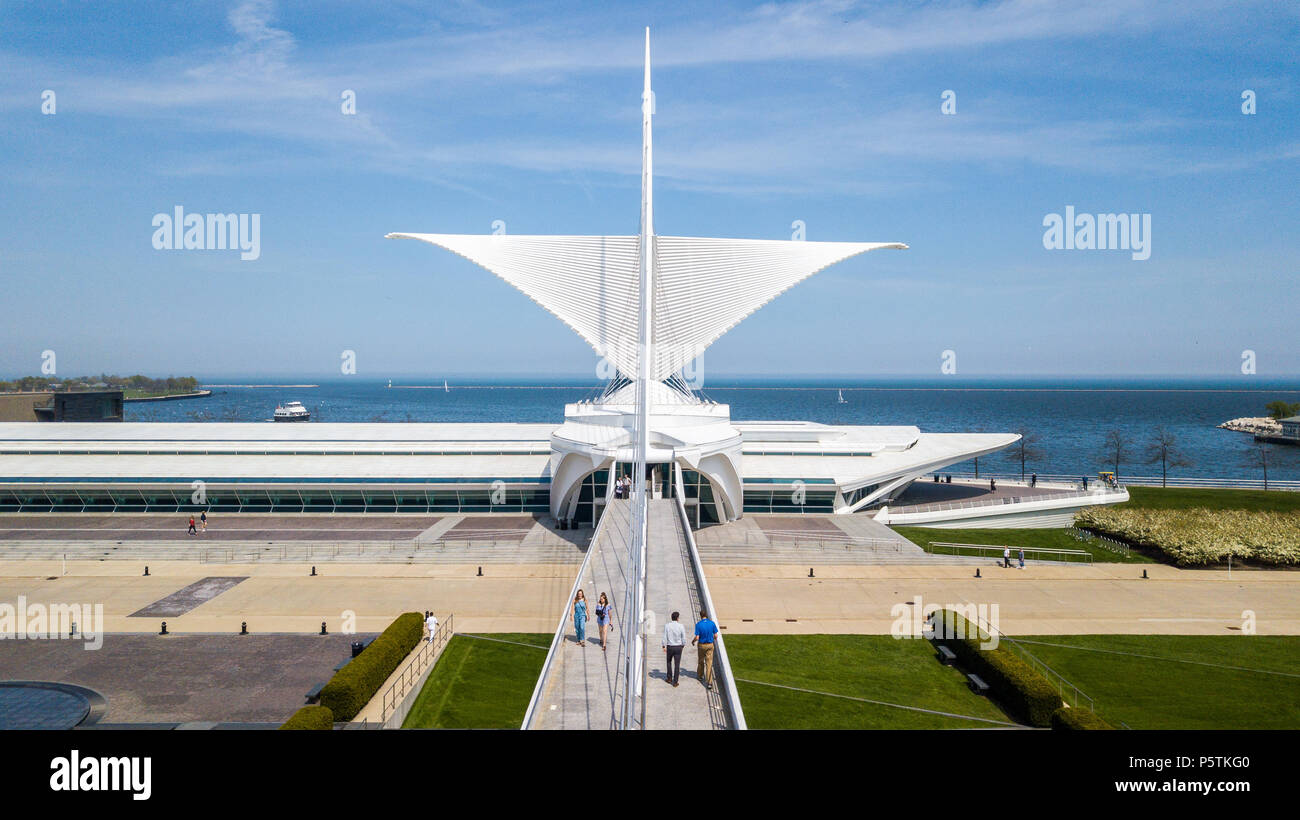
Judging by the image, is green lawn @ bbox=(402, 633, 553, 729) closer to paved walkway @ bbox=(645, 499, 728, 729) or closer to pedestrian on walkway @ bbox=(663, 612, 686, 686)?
paved walkway @ bbox=(645, 499, 728, 729)

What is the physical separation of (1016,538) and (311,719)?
27242mm

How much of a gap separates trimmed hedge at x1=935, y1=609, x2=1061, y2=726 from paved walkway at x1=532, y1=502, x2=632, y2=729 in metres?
7.55

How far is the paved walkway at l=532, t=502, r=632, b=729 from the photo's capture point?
980cm

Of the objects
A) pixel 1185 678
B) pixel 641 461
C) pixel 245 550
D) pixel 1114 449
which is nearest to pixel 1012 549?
pixel 1185 678

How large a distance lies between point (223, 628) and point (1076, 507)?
110 ft

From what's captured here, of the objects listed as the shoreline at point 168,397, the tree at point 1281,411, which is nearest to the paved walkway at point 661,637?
the tree at point 1281,411

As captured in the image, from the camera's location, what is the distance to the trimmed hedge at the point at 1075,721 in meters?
12.4

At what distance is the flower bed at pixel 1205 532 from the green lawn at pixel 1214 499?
257 cm

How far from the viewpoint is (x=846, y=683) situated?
15984 millimetres

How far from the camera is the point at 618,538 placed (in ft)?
68.9

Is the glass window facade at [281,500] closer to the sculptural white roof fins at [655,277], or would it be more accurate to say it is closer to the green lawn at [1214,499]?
the sculptural white roof fins at [655,277]

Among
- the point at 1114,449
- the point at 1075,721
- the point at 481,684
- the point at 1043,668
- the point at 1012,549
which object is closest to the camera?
the point at 1075,721

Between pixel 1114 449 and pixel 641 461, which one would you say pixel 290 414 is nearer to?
pixel 1114 449
